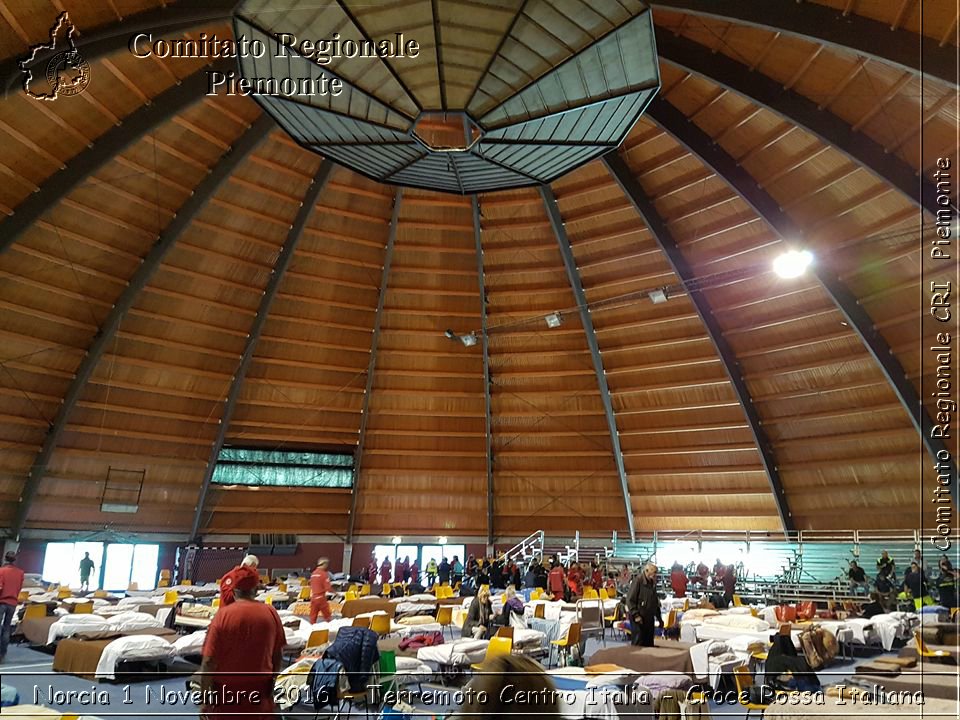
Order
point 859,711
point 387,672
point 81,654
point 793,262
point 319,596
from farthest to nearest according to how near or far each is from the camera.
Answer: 1. point 793,262
2. point 319,596
3. point 81,654
4. point 387,672
5. point 859,711

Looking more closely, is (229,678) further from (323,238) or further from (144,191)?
(323,238)

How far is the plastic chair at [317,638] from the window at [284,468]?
1992 cm

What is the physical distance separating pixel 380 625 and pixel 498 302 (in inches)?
678

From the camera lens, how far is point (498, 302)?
1125 inches

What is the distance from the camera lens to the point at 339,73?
41.6ft

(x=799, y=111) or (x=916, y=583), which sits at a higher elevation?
(x=799, y=111)

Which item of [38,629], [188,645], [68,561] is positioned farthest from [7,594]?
[68,561]

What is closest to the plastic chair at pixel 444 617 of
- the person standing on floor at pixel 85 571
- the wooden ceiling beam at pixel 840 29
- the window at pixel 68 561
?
the wooden ceiling beam at pixel 840 29

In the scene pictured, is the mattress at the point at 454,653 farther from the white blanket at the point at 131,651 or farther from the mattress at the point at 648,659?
the white blanket at the point at 131,651

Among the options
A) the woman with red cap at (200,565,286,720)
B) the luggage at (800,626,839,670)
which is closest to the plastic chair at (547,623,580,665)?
the luggage at (800,626,839,670)

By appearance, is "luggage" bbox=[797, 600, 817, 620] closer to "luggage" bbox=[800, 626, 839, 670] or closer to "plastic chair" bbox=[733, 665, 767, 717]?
"luggage" bbox=[800, 626, 839, 670]

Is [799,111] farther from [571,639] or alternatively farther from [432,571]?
[432,571]

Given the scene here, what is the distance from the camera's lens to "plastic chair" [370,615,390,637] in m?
13.4

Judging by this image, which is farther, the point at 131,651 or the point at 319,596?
the point at 319,596
